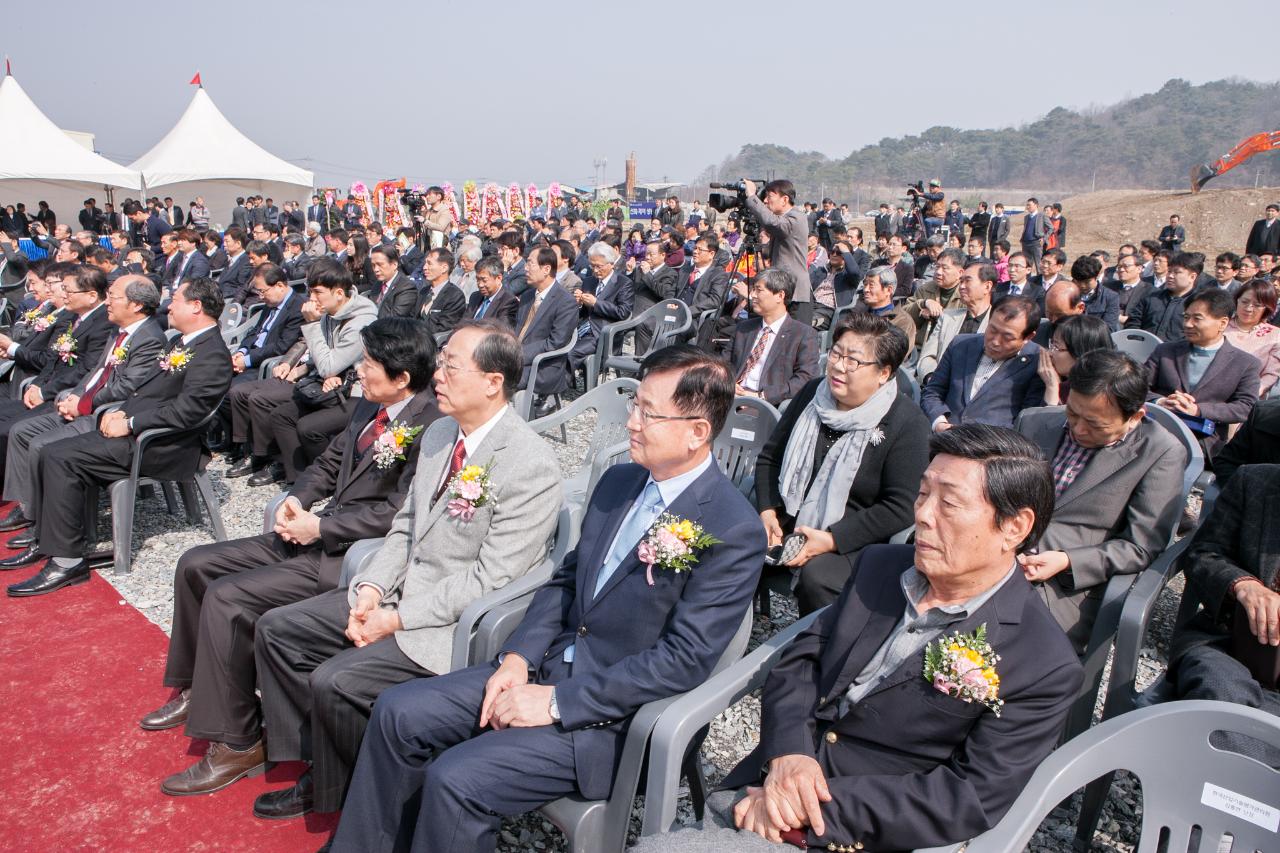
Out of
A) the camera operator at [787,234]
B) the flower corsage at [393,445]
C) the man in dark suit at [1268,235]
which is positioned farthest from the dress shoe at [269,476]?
the man in dark suit at [1268,235]

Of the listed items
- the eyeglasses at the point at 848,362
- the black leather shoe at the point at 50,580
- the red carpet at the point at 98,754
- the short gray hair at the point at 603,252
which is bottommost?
the red carpet at the point at 98,754

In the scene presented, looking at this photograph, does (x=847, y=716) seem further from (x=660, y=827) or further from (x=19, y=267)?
(x=19, y=267)

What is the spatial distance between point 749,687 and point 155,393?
3.63 m

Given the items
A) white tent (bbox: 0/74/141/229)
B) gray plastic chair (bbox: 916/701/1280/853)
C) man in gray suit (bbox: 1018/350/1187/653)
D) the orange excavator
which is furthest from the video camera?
the orange excavator

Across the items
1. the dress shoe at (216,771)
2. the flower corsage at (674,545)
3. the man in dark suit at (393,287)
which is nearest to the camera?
the flower corsage at (674,545)

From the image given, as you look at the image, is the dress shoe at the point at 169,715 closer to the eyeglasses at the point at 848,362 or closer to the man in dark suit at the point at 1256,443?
the eyeglasses at the point at 848,362

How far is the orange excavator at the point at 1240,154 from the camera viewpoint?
2238 cm

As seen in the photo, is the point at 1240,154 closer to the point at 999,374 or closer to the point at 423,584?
the point at 999,374

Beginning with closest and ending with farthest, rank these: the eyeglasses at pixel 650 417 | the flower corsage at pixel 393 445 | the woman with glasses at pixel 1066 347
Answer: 1. the eyeglasses at pixel 650 417
2. the flower corsage at pixel 393 445
3. the woman with glasses at pixel 1066 347

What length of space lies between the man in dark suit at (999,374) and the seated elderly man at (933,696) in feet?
6.87

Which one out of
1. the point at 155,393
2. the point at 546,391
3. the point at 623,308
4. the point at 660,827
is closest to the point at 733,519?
the point at 660,827

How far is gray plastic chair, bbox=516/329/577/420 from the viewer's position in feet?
18.3

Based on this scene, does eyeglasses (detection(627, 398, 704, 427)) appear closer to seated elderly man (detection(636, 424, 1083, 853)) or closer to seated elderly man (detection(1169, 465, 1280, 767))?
seated elderly man (detection(636, 424, 1083, 853))

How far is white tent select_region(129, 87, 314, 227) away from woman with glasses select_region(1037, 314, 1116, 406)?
22.1m
